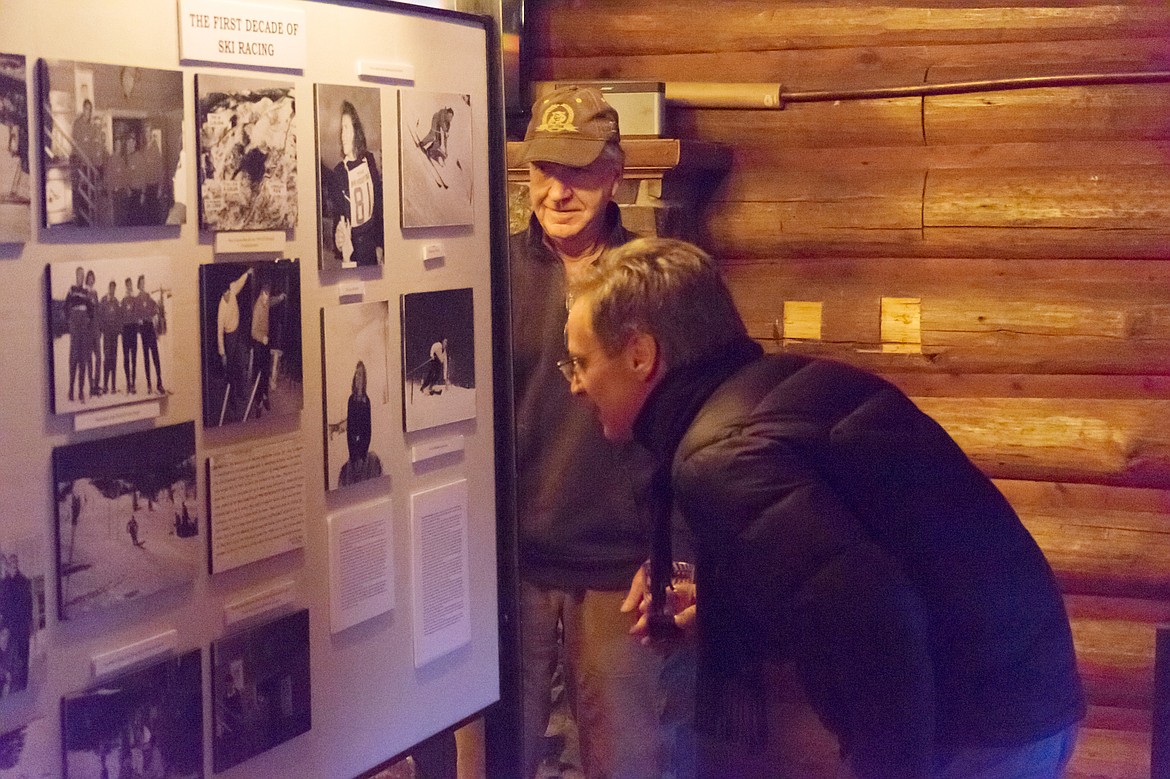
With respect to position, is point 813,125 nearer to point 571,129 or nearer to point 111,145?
point 571,129

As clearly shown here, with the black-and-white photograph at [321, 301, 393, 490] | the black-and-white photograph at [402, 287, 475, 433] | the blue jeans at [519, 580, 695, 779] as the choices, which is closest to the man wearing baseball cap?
the blue jeans at [519, 580, 695, 779]

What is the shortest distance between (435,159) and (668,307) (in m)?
0.52

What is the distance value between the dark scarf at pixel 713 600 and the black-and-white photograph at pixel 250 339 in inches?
23.7

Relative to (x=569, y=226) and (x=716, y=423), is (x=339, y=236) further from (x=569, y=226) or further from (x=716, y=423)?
(x=569, y=226)

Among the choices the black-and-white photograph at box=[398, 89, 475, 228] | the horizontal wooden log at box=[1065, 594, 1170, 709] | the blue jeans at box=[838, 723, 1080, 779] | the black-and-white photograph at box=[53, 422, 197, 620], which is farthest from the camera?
the horizontal wooden log at box=[1065, 594, 1170, 709]

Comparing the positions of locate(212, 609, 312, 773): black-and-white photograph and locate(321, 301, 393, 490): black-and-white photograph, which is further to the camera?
locate(321, 301, 393, 490): black-and-white photograph

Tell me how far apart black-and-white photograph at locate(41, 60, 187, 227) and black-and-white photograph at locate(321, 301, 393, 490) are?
1.25 feet

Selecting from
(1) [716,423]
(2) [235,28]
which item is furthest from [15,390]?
(1) [716,423]

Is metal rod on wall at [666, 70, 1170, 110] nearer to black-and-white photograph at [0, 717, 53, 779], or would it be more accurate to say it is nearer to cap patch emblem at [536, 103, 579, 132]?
cap patch emblem at [536, 103, 579, 132]

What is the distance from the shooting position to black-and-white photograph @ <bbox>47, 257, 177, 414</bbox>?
1661 millimetres

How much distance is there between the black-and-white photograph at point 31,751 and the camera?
64.7 inches

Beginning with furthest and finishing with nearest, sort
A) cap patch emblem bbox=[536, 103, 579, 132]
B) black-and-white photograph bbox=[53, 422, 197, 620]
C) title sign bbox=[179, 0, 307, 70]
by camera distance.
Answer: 1. cap patch emblem bbox=[536, 103, 579, 132]
2. title sign bbox=[179, 0, 307, 70]
3. black-and-white photograph bbox=[53, 422, 197, 620]

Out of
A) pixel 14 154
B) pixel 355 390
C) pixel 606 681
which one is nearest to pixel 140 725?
pixel 355 390

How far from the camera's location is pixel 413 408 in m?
2.30
